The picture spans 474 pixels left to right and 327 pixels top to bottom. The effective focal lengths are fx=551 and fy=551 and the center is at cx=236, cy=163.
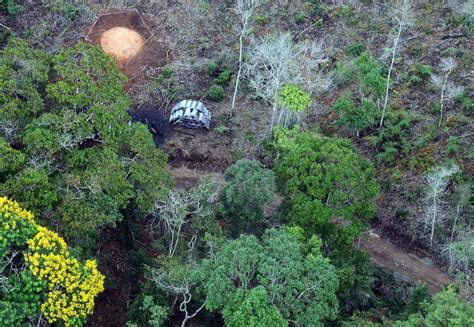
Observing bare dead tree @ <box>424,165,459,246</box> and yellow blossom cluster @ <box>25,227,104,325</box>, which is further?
bare dead tree @ <box>424,165,459,246</box>

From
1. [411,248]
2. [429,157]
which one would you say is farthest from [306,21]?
[411,248]

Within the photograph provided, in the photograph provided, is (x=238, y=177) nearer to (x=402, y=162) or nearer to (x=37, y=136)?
(x=37, y=136)

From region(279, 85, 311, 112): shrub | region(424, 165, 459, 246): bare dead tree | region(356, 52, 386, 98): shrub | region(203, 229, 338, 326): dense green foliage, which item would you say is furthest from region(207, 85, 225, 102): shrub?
region(203, 229, 338, 326): dense green foliage

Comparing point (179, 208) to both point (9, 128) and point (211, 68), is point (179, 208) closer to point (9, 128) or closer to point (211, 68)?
point (9, 128)

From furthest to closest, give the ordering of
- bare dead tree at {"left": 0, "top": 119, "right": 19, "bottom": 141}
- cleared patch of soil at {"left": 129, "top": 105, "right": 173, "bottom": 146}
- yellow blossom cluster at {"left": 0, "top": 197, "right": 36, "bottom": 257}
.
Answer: cleared patch of soil at {"left": 129, "top": 105, "right": 173, "bottom": 146}
bare dead tree at {"left": 0, "top": 119, "right": 19, "bottom": 141}
yellow blossom cluster at {"left": 0, "top": 197, "right": 36, "bottom": 257}

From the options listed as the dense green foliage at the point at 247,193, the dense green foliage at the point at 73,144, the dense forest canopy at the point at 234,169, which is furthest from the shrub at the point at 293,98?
the dense green foliage at the point at 73,144

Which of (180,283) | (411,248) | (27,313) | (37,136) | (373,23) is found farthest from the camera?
(373,23)

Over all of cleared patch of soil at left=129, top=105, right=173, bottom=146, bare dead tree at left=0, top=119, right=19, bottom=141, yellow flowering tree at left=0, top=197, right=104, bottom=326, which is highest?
cleared patch of soil at left=129, top=105, right=173, bottom=146

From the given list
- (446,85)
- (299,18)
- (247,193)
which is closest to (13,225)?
(247,193)

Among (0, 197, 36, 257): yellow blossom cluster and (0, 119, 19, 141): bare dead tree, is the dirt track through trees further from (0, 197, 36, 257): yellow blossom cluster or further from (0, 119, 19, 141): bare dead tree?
(0, 119, 19, 141): bare dead tree
